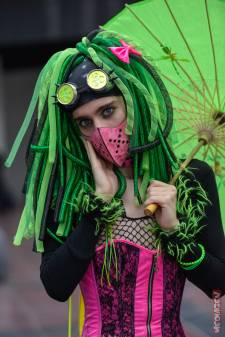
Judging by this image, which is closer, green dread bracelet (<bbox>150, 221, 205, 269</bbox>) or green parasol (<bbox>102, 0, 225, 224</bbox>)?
green dread bracelet (<bbox>150, 221, 205, 269</bbox>)

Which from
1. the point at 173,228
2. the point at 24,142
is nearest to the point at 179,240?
the point at 173,228

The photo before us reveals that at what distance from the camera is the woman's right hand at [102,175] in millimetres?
2455

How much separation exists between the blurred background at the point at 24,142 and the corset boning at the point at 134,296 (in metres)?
1.95

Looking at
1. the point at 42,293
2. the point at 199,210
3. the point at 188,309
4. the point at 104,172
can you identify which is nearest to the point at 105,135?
the point at 104,172

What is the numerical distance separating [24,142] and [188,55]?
13003mm

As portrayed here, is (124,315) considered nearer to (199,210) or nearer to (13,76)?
(199,210)

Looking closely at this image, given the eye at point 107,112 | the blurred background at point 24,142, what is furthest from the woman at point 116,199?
the blurred background at point 24,142

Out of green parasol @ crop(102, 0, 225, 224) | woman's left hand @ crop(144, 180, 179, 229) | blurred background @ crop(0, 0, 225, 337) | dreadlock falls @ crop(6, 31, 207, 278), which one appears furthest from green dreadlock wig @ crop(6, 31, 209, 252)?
blurred background @ crop(0, 0, 225, 337)

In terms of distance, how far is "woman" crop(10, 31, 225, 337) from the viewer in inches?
96.5

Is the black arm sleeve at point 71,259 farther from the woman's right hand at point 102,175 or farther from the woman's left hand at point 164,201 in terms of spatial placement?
the woman's left hand at point 164,201

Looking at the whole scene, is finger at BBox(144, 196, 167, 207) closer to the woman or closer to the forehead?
the woman

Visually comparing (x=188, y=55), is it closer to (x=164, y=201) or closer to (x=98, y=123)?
(x=98, y=123)

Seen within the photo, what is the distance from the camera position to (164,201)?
2400 mm

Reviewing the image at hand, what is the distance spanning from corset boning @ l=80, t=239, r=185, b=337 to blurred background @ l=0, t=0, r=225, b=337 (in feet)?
6.39
